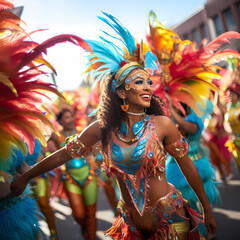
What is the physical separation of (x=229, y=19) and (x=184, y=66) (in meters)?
20.4

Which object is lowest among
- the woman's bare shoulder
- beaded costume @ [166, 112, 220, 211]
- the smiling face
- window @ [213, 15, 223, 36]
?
window @ [213, 15, 223, 36]

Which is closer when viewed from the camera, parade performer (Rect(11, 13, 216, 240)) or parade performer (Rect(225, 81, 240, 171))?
parade performer (Rect(11, 13, 216, 240))

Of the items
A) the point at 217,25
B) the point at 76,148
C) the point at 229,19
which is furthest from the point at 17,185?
the point at 217,25

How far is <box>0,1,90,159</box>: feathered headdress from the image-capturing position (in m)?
1.96

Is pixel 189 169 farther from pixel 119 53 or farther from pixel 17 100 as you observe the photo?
pixel 17 100

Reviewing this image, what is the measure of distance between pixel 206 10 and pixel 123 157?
23953 millimetres

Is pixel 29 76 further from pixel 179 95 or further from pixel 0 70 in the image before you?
pixel 179 95

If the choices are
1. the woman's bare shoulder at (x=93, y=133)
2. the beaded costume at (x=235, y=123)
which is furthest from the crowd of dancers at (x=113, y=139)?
the beaded costume at (x=235, y=123)

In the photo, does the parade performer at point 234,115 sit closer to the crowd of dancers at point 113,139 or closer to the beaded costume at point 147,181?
the crowd of dancers at point 113,139

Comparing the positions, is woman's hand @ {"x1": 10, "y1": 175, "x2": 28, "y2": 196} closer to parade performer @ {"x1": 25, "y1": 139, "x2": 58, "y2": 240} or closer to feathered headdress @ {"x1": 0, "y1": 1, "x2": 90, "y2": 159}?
feathered headdress @ {"x1": 0, "y1": 1, "x2": 90, "y2": 159}

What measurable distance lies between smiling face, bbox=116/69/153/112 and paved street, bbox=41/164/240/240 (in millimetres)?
2725

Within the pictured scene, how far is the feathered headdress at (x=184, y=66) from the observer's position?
323 centimetres

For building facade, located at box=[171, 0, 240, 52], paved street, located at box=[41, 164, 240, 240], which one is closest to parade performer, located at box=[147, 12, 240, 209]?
paved street, located at box=[41, 164, 240, 240]

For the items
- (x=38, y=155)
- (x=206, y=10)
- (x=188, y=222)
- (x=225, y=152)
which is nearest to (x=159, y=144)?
(x=188, y=222)
